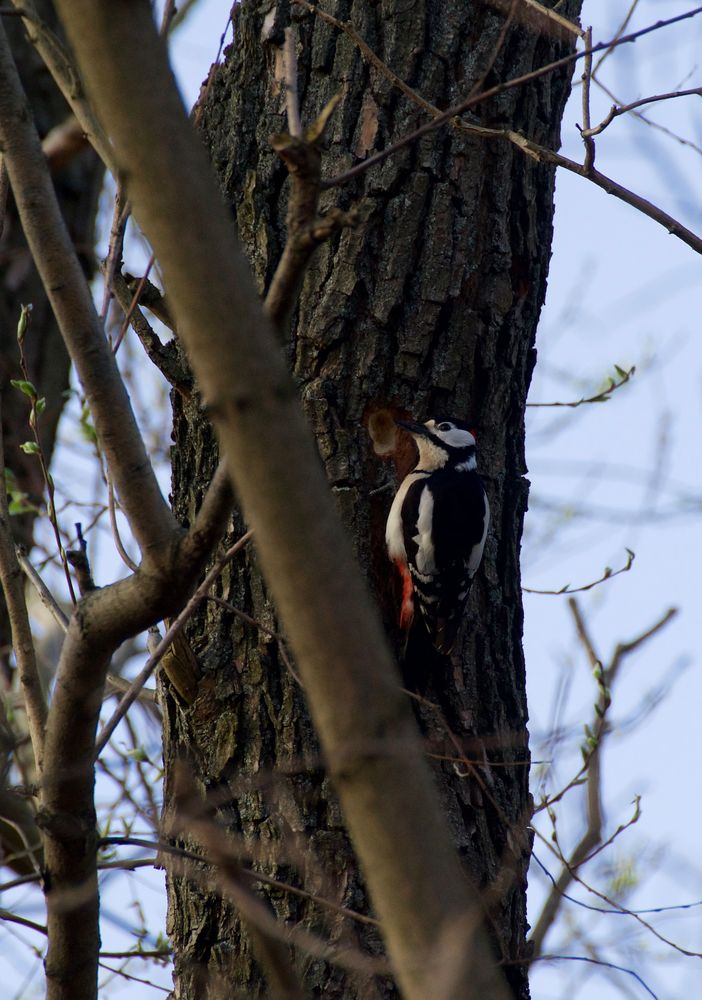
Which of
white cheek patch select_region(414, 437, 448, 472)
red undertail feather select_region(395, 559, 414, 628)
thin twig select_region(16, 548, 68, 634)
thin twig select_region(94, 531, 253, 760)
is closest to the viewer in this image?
thin twig select_region(94, 531, 253, 760)

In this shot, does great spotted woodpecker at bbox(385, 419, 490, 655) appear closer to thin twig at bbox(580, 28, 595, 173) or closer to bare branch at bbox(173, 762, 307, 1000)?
thin twig at bbox(580, 28, 595, 173)

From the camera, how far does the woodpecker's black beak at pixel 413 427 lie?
346 centimetres

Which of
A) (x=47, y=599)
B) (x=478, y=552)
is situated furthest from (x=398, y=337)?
(x=47, y=599)

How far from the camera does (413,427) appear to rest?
3.52 metres

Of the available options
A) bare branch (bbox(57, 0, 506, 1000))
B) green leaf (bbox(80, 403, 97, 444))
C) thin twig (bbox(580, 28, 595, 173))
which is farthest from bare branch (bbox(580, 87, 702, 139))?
green leaf (bbox(80, 403, 97, 444))

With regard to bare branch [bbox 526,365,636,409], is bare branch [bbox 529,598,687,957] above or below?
below

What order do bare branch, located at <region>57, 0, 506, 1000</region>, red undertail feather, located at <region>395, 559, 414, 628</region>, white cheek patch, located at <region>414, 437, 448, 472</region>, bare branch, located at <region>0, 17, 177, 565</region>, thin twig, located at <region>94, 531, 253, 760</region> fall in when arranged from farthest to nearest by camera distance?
white cheek patch, located at <region>414, 437, 448, 472</region>
red undertail feather, located at <region>395, 559, 414, 628</region>
thin twig, located at <region>94, 531, 253, 760</region>
bare branch, located at <region>0, 17, 177, 565</region>
bare branch, located at <region>57, 0, 506, 1000</region>

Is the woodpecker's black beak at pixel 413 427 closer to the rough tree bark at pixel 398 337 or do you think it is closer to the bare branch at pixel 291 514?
the rough tree bark at pixel 398 337

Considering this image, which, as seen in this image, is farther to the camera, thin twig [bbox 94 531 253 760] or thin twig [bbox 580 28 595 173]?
thin twig [bbox 580 28 595 173]

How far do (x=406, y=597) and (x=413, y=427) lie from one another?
622 mm

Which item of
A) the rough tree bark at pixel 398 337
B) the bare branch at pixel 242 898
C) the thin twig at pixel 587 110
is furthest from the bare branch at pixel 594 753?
the bare branch at pixel 242 898

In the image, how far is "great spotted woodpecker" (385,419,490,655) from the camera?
3.49 metres

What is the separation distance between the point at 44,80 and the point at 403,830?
A: 530 cm

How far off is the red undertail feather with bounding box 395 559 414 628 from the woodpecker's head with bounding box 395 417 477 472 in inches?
16.1
